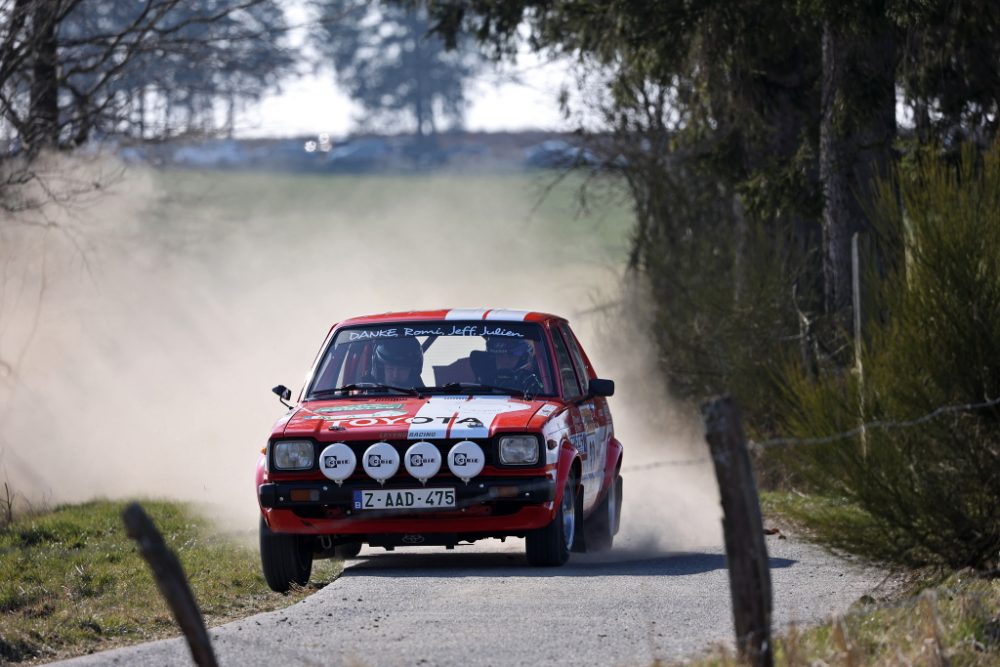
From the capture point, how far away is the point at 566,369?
12.3 meters

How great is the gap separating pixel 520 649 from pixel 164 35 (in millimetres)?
13442

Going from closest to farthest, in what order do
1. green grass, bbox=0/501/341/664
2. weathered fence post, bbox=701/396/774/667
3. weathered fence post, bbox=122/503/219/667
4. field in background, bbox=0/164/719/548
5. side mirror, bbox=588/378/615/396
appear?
weathered fence post, bbox=122/503/219/667 → weathered fence post, bbox=701/396/774/667 → green grass, bbox=0/501/341/664 → side mirror, bbox=588/378/615/396 → field in background, bbox=0/164/719/548

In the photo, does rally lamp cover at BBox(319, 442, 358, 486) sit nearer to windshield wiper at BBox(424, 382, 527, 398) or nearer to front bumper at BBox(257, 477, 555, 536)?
front bumper at BBox(257, 477, 555, 536)

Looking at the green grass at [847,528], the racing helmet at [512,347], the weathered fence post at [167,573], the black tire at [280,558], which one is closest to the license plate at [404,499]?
the black tire at [280,558]

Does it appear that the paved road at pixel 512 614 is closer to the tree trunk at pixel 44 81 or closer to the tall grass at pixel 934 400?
the tall grass at pixel 934 400

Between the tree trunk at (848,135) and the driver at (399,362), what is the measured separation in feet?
23.2

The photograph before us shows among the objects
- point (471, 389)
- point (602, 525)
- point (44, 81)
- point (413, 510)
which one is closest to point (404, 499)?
point (413, 510)

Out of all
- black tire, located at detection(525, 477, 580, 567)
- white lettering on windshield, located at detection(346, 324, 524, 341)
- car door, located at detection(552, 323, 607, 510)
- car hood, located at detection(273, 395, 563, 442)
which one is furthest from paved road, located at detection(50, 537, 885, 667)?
white lettering on windshield, located at detection(346, 324, 524, 341)

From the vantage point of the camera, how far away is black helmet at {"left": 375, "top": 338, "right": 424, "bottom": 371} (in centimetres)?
1195

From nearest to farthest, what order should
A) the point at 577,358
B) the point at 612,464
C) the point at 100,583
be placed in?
the point at 100,583 < the point at 577,358 < the point at 612,464

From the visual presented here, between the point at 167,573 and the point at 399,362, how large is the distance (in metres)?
6.23

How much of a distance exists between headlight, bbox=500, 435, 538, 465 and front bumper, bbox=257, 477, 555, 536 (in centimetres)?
11

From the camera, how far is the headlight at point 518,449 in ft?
34.7

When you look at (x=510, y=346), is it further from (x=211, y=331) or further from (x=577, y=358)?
(x=211, y=331)
